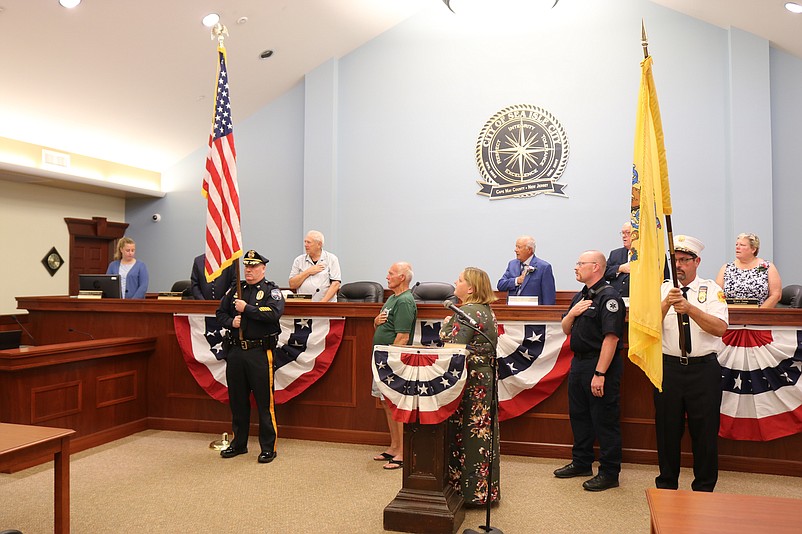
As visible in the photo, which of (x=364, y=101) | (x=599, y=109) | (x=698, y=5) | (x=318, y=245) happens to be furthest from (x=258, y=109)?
(x=698, y=5)

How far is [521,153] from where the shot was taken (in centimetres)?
793

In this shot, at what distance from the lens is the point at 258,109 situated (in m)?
9.25

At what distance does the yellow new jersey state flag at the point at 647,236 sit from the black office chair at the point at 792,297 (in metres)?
2.66

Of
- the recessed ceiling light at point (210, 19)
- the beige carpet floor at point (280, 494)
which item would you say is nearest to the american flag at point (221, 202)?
the beige carpet floor at point (280, 494)

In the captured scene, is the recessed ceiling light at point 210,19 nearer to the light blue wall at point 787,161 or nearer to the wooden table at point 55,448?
the wooden table at point 55,448

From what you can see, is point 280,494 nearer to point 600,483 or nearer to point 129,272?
point 600,483

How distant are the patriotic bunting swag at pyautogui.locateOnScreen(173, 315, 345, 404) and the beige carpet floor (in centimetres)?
57

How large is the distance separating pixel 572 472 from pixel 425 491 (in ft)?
4.43

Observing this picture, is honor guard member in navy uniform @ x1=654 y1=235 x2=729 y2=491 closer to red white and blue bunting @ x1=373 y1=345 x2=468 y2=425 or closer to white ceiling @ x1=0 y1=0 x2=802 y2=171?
red white and blue bunting @ x1=373 y1=345 x2=468 y2=425

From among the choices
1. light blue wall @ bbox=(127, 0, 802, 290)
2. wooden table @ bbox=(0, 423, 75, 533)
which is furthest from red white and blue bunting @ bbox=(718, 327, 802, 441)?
wooden table @ bbox=(0, 423, 75, 533)

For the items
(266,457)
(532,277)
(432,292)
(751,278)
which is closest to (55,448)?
(266,457)

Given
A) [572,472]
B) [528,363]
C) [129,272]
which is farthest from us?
[129,272]

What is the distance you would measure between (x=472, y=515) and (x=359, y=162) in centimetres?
588

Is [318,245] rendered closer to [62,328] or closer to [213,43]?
[62,328]
